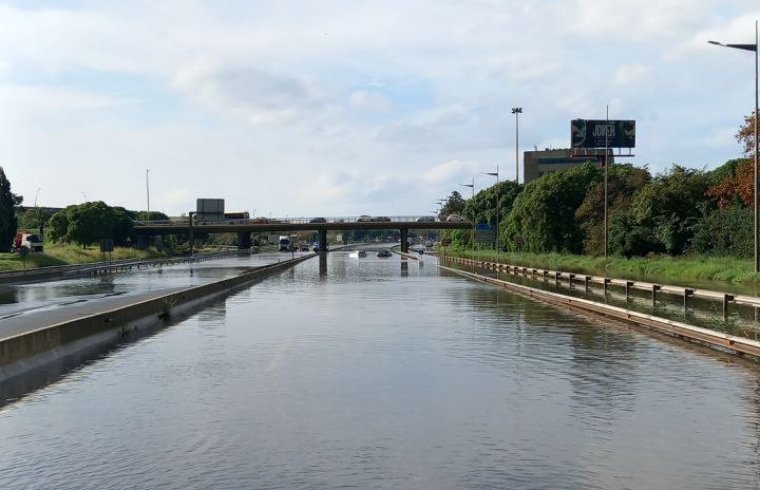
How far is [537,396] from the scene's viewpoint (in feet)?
42.0

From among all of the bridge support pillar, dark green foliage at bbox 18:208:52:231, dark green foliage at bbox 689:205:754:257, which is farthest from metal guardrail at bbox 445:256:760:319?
dark green foliage at bbox 18:208:52:231

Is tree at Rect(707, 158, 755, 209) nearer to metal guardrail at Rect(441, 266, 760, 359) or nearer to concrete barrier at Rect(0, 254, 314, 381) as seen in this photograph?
metal guardrail at Rect(441, 266, 760, 359)

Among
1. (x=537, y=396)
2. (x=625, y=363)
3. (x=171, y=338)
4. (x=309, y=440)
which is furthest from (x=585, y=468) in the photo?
(x=171, y=338)

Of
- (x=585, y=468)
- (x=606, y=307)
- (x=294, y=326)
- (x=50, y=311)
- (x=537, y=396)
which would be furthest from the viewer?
(x=50, y=311)

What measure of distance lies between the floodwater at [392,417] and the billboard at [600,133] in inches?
5013

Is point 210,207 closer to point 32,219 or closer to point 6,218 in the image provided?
point 6,218

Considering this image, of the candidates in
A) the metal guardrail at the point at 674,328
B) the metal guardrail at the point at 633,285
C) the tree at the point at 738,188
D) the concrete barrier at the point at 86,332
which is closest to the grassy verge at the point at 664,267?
the tree at the point at 738,188

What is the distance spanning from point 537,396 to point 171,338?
1189 centimetres

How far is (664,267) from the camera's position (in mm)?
61688

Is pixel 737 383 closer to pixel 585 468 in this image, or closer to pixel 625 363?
pixel 625 363

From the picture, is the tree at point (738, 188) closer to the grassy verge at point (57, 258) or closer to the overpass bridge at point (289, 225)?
the grassy verge at point (57, 258)

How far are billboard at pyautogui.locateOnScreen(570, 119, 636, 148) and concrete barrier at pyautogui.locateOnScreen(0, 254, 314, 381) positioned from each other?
389 feet

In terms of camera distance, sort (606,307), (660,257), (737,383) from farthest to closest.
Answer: (660,257), (606,307), (737,383)

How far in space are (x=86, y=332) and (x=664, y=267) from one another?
4933cm
